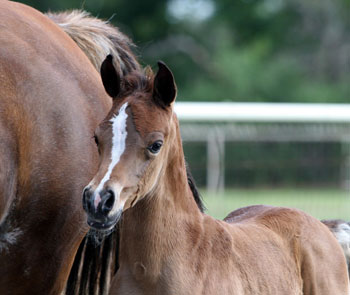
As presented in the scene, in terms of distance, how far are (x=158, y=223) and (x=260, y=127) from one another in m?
7.13

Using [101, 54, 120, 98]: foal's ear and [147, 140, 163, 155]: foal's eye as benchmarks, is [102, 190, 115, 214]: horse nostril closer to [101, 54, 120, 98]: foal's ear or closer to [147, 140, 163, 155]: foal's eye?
[147, 140, 163, 155]: foal's eye

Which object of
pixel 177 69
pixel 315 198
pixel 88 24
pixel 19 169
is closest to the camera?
pixel 19 169

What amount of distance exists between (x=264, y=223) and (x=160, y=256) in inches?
33.0

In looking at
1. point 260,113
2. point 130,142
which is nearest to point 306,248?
point 130,142


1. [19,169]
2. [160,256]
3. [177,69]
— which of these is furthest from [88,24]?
Answer: [177,69]

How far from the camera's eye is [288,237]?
3.64 metres

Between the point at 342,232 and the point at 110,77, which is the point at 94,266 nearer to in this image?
the point at 110,77

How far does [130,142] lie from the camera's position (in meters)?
2.73

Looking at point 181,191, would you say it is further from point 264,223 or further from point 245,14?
point 245,14

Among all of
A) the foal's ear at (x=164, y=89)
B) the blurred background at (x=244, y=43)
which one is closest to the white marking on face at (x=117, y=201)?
the foal's ear at (x=164, y=89)

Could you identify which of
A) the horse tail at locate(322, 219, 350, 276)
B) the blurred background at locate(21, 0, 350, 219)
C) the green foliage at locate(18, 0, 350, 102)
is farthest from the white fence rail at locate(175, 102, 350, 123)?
the green foliage at locate(18, 0, 350, 102)

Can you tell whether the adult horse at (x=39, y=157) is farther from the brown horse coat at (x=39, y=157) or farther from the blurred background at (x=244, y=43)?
the blurred background at (x=244, y=43)

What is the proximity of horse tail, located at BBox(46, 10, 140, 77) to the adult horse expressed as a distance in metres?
0.50

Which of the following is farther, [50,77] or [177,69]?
[177,69]
